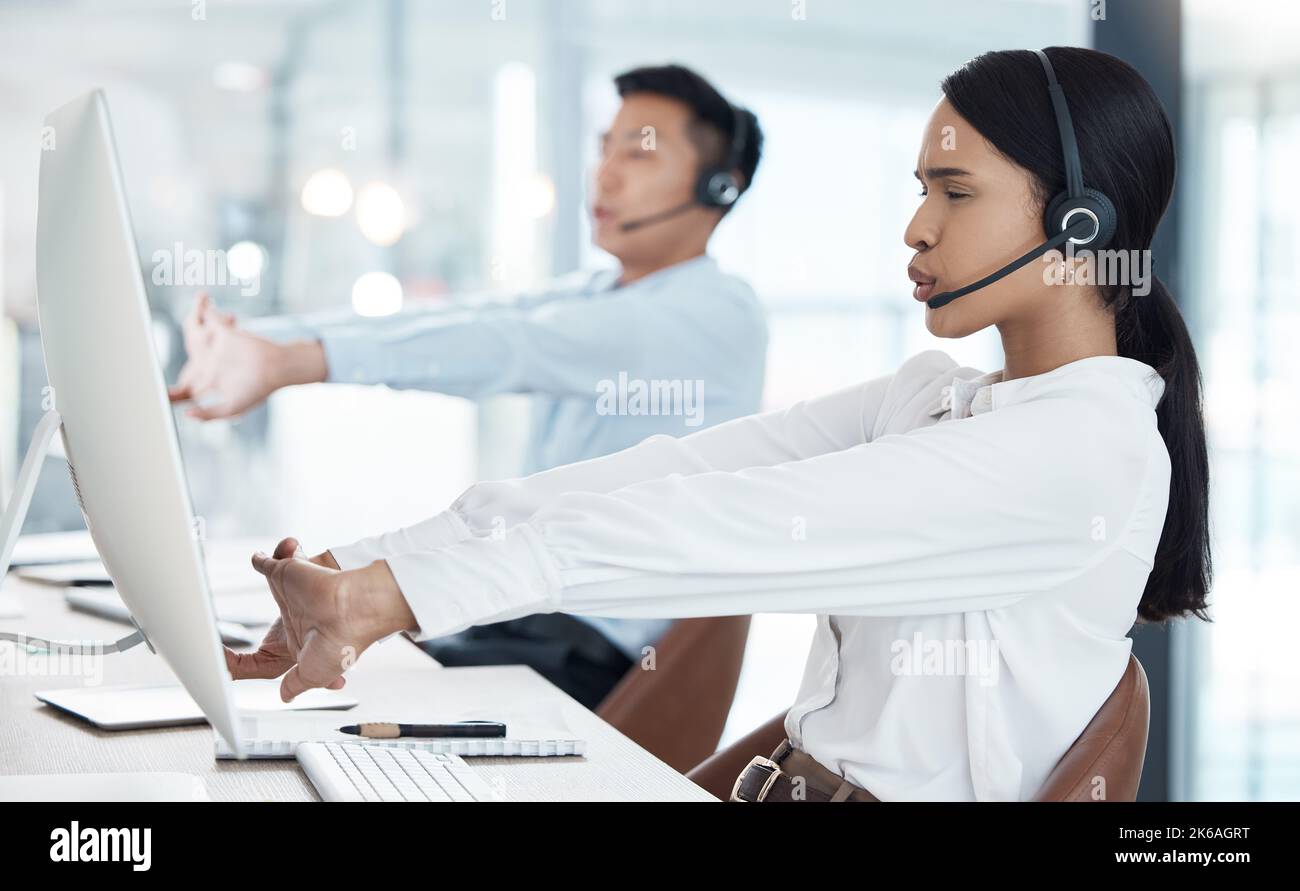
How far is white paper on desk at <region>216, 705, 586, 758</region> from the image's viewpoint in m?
1.17

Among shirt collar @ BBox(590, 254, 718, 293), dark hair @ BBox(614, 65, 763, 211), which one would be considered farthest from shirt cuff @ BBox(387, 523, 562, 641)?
dark hair @ BBox(614, 65, 763, 211)

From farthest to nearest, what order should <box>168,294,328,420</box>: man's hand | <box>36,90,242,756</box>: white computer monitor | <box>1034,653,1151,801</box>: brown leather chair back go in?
<box>168,294,328,420</box>: man's hand, <box>1034,653,1151,801</box>: brown leather chair back, <box>36,90,242,756</box>: white computer monitor

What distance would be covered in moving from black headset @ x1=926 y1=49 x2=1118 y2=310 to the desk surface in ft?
1.97

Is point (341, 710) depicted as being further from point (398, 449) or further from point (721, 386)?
point (398, 449)

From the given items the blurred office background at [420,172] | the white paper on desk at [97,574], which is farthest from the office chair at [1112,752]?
the blurred office background at [420,172]

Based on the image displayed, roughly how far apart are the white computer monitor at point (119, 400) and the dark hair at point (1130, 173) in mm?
802

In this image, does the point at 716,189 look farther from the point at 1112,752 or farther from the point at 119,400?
the point at 119,400

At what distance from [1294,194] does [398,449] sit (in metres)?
2.63

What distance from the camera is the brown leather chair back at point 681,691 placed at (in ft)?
6.03

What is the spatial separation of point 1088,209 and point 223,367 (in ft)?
3.78

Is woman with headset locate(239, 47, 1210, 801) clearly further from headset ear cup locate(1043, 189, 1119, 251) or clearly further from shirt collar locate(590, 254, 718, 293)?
shirt collar locate(590, 254, 718, 293)

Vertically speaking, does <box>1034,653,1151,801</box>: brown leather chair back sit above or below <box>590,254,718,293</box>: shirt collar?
below

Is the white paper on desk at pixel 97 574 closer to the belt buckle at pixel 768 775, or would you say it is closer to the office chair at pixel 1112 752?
the belt buckle at pixel 768 775
